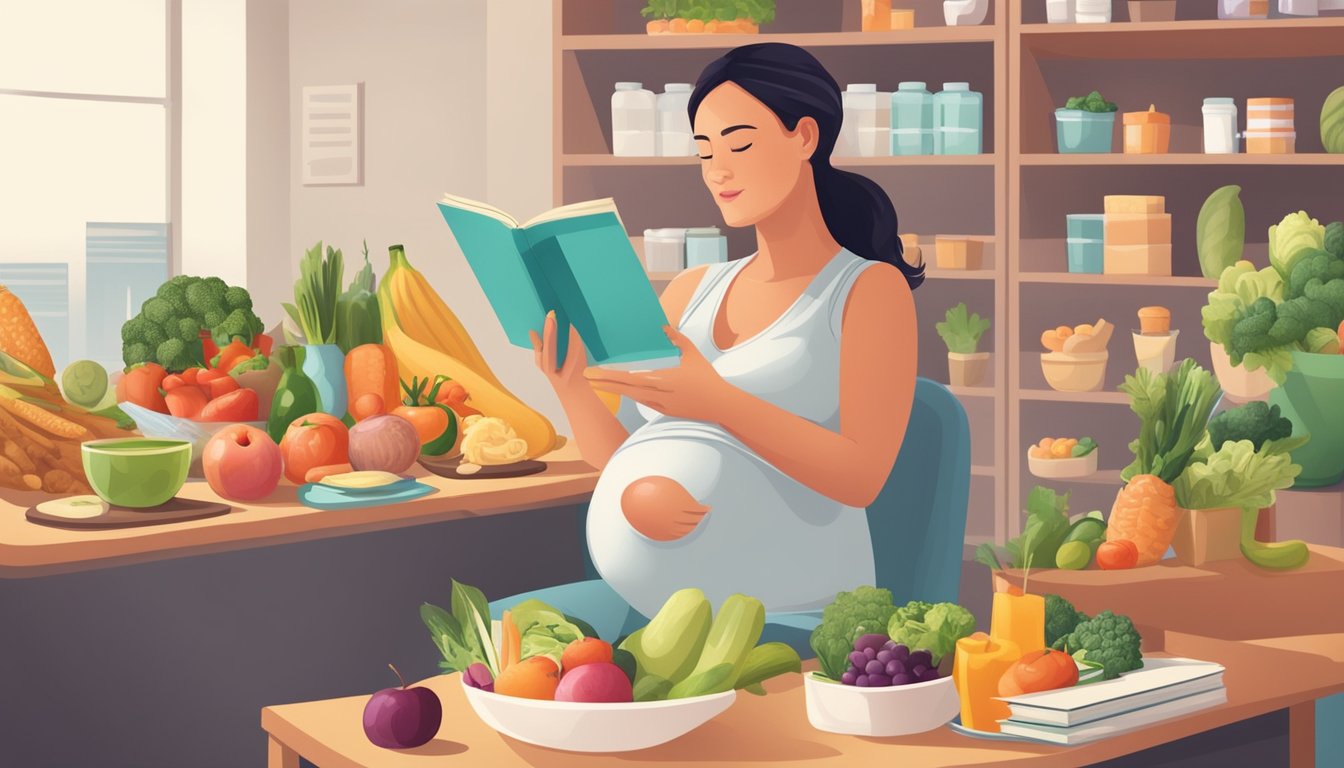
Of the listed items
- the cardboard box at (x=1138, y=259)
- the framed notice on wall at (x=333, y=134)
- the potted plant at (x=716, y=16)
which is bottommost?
the cardboard box at (x=1138, y=259)

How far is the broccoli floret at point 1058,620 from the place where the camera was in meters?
1.59

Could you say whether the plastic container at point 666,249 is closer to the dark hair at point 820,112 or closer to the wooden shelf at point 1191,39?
the wooden shelf at point 1191,39

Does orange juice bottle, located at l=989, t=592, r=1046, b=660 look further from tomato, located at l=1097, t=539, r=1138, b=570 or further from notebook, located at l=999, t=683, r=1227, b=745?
tomato, located at l=1097, t=539, r=1138, b=570

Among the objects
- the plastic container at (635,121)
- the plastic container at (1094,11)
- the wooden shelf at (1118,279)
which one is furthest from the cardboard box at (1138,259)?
the plastic container at (635,121)

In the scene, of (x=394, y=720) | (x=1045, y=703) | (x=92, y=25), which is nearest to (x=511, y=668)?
(x=394, y=720)

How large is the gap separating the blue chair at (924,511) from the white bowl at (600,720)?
0.76 meters

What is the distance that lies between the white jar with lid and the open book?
8.76 ft

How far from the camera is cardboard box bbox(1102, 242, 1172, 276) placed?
4.18m

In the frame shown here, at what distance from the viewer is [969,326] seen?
14.5 ft

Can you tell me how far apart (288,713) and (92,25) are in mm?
4734

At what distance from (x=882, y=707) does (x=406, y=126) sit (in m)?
4.52

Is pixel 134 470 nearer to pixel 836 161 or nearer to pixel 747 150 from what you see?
pixel 747 150

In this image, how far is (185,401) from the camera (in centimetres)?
232

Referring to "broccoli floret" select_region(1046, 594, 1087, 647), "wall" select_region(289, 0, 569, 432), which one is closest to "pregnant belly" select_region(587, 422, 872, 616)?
"broccoli floret" select_region(1046, 594, 1087, 647)
